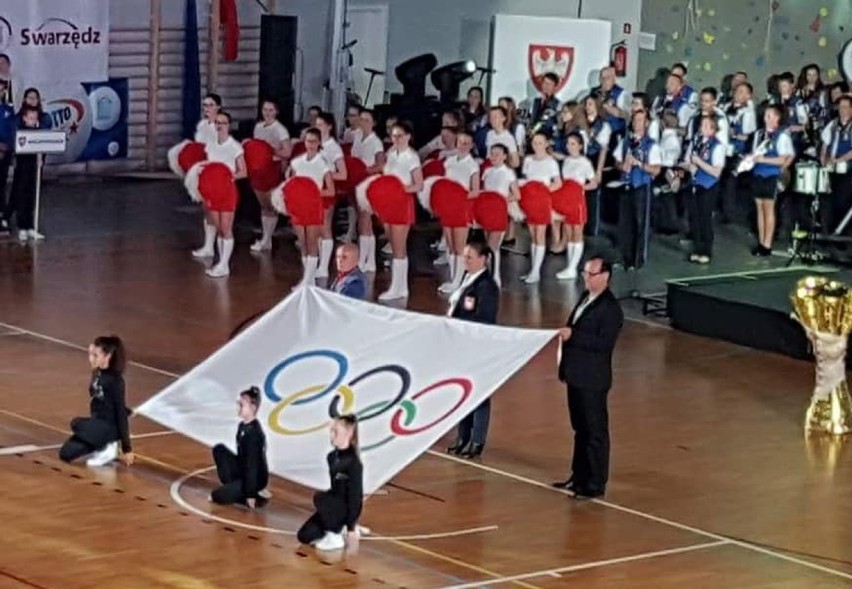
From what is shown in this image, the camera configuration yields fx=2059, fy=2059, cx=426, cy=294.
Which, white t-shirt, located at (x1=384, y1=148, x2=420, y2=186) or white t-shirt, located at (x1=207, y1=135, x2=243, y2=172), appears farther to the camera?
white t-shirt, located at (x1=207, y1=135, x2=243, y2=172)

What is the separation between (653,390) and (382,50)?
12.1 m

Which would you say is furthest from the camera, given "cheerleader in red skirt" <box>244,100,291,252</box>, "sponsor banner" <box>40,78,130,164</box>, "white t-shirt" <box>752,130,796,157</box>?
"sponsor banner" <box>40,78,130,164</box>

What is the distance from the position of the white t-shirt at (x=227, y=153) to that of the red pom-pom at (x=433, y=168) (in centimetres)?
190

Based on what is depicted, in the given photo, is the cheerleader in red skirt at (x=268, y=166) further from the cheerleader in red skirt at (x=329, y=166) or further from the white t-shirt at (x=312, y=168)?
the white t-shirt at (x=312, y=168)

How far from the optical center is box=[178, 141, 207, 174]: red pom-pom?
21.6m

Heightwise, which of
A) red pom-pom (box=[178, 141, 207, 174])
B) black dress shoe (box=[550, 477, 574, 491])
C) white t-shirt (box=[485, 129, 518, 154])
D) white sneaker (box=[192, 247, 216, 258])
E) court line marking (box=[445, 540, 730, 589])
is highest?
white t-shirt (box=[485, 129, 518, 154])

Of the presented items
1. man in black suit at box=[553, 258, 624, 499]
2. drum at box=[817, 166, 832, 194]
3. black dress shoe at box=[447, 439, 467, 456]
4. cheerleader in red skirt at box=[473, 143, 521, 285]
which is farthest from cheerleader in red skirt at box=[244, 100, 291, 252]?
man in black suit at box=[553, 258, 624, 499]

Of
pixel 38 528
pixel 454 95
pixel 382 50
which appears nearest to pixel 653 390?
pixel 38 528

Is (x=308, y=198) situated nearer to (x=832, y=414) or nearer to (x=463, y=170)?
(x=463, y=170)

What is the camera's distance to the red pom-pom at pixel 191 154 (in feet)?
70.9

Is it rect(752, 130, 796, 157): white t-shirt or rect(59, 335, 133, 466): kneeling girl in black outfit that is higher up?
rect(752, 130, 796, 157): white t-shirt

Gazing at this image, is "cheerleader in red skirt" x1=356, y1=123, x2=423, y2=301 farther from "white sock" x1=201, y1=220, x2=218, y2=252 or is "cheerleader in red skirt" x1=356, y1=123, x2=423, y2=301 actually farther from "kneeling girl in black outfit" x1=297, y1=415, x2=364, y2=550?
"kneeling girl in black outfit" x1=297, y1=415, x2=364, y2=550

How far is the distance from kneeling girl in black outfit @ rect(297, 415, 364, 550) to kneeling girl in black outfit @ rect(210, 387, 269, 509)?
714 millimetres

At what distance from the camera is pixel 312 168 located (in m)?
20.1
